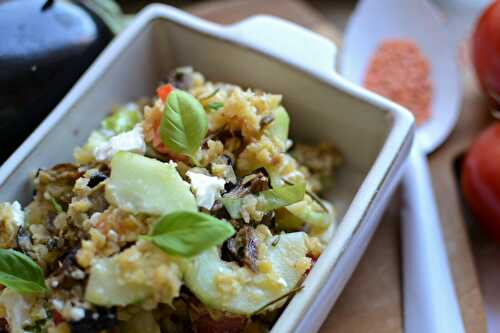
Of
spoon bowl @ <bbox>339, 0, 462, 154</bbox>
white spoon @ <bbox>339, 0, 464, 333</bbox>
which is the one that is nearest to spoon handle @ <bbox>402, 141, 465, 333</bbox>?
white spoon @ <bbox>339, 0, 464, 333</bbox>

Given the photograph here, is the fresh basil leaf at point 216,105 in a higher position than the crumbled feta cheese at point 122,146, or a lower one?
higher

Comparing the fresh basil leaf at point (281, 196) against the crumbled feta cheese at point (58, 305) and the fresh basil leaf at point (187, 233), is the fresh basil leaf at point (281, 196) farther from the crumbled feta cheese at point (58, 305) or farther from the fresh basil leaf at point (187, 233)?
the crumbled feta cheese at point (58, 305)

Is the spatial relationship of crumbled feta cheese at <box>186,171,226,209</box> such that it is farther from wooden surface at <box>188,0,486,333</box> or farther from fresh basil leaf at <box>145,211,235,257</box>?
wooden surface at <box>188,0,486,333</box>

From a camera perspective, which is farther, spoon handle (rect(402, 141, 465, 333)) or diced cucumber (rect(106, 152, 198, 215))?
spoon handle (rect(402, 141, 465, 333))

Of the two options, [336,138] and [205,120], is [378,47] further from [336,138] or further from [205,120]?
[205,120]

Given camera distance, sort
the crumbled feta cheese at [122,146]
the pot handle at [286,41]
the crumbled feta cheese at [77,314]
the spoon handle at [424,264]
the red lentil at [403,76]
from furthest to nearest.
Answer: the red lentil at [403,76], the pot handle at [286,41], the spoon handle at [424,264], the crumbled feta cheese at [122,146], the crumbled feta cheese at [77,314]

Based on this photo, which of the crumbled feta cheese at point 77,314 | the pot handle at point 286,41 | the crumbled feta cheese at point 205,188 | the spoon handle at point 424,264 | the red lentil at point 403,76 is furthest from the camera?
the red lentil at point 403,76

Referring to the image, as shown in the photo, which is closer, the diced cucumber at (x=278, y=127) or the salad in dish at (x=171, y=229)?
the salad in dish at (x=171, y=229)

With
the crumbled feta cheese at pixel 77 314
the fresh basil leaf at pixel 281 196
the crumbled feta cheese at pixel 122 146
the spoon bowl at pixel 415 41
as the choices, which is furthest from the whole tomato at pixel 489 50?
the crumbled feta cheese at pixel 77 314
